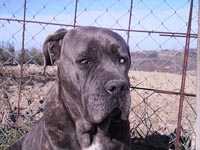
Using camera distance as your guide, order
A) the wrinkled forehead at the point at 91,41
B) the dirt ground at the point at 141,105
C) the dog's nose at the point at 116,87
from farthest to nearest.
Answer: the dirt ground at the point at 141,105, the wrinkled forehead at the point at 91,41, the dog's nose at the point at 116,87

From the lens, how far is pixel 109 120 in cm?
312

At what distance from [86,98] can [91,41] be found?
17.7 inches

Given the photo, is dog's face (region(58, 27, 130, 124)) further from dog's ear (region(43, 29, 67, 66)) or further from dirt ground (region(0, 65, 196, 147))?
dirt ground (region(0, 65, 196, 147))

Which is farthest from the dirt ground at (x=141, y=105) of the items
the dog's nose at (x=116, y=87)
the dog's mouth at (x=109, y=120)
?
the dog's nose at (x=116, y=87)

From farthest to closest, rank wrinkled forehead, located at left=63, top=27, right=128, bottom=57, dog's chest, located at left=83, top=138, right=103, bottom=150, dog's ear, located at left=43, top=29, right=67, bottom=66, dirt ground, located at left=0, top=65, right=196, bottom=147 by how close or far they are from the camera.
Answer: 1. dirt ground, located at left=0, top=65, right=196, bottom=147
2. dog's ear, located at left=43, top=29, right=67, bottom=66
3. dog's chest, located at left=83, top=138, right=103, bottom=150
4. wrinkled forehead, located at left=63, top=27, right=128, bottom=57

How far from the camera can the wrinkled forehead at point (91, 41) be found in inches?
121

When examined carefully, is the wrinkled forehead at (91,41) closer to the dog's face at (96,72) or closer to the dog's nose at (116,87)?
the dog's face at (96,72)

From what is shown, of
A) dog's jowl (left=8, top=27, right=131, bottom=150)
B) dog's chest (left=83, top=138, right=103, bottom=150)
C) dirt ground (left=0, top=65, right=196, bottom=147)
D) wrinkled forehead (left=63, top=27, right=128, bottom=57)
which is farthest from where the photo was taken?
dirt ground (left=0, top=65, right=196, bottom=147)

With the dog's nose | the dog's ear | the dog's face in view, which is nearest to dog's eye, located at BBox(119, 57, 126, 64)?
the dog's face

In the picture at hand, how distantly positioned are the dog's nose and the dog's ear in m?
0.76

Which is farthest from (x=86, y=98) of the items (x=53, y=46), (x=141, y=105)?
(x=141, y=105)

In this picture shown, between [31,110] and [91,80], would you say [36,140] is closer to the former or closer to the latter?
[91,80]

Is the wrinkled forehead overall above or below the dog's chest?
above

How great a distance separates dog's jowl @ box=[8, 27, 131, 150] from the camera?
2.90m
